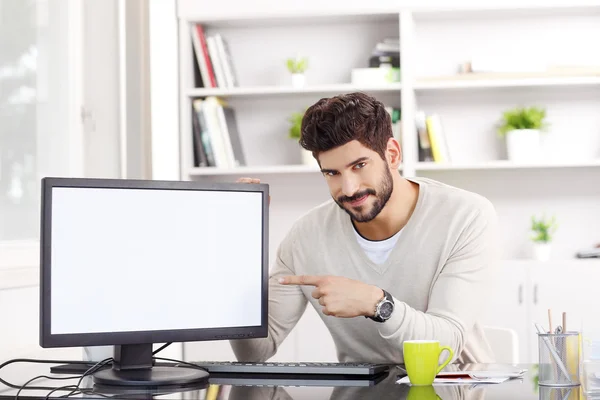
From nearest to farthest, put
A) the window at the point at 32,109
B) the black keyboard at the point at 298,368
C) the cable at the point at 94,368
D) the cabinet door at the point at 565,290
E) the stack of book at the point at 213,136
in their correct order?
the cable at the point at 94,368
the black keyboard at the point at 298,368
the window at the point at 32,109
the cabinet door at the point at 565,290
the stack of book at the point at 213,136

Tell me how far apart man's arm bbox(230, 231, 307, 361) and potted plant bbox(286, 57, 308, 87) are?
1.70m

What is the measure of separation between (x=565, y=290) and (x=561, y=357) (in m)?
2.17

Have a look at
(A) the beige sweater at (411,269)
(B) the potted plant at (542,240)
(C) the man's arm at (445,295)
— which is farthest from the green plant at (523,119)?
(C) the man's arm at (445,295)

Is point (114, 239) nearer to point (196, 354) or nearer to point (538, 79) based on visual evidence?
point (196, 354)

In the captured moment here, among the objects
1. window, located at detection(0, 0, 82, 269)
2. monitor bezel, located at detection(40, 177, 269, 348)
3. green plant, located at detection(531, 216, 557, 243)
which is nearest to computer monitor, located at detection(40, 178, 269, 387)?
monitor bezel, located at detection(40, 177, 269, 348)

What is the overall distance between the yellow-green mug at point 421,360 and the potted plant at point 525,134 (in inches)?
90.0

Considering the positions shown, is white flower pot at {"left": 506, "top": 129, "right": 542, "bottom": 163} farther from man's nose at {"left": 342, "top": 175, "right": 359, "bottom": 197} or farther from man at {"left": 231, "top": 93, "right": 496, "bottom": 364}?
man's nose at {"left": 342, "top": 175, "right": 359, "bottom": 197}

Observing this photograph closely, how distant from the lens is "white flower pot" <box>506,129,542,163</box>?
3.67 meters

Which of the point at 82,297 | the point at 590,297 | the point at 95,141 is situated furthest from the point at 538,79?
the point at 82,297

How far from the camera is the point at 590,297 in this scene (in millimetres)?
3523

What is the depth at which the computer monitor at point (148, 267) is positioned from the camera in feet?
4.99

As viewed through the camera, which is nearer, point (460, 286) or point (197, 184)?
point (197, 184)

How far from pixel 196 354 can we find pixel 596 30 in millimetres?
2317

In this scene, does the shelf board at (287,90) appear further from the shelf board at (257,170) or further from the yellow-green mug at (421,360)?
the yellow-green mug at (421,360)
